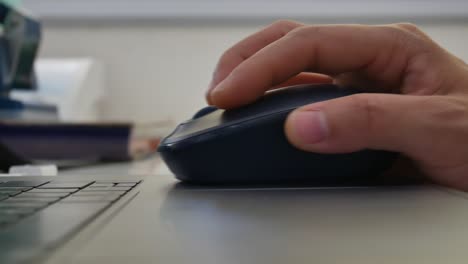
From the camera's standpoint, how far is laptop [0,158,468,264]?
172 millimetres

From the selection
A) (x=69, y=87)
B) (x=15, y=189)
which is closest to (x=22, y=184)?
(x=15, y=189)

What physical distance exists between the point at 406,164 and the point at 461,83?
8 centimetres

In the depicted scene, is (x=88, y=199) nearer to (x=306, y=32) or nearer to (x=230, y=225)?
(x=230, y=225)

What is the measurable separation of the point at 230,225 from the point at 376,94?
16cm

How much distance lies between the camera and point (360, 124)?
12.2 inches

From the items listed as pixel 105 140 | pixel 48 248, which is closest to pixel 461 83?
pixel 48 248

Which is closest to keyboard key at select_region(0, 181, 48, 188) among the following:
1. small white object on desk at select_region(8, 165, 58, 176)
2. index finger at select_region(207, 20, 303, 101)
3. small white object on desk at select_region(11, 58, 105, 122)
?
small white object on desk at select_region(8, 165, 58, 176)

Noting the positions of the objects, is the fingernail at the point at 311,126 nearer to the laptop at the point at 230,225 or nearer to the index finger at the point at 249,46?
the laptop at the point at 230,225

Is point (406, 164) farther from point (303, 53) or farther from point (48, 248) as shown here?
point (48, 248)

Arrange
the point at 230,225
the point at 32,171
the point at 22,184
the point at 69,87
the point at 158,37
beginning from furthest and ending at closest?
the point at 158,37 < the point at 69,87 < the point at 32,171 < the point at 22,184 < the point at 230,225

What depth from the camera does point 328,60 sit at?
15.6 inches

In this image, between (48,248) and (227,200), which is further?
(227,200)

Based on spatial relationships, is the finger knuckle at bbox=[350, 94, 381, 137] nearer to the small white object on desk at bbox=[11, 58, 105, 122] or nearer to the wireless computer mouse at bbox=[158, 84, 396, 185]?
the wireless computer mouse at bbox=[158, 84, 396, 185]

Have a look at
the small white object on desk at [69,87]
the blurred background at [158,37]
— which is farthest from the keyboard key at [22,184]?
the blurred background at [158,37]
